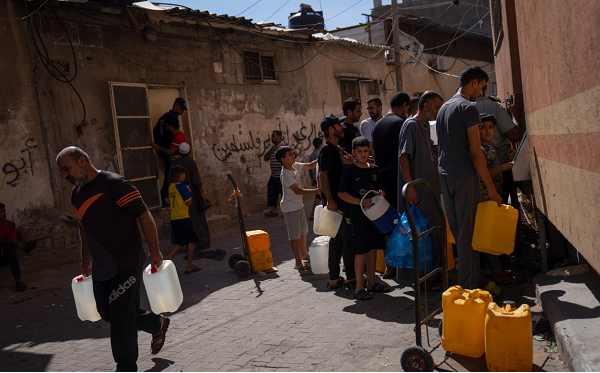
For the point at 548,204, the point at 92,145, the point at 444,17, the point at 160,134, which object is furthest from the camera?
the point at 444,17

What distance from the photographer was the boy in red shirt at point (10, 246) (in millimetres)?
7258

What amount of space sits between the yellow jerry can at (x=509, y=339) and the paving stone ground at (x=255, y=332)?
0.67 ft

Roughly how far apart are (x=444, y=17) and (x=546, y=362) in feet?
112

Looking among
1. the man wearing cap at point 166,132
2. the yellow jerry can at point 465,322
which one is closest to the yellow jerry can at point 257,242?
the man wearing cap at point 166,132

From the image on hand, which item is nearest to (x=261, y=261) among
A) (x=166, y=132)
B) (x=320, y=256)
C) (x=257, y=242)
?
(x=257, y=242)

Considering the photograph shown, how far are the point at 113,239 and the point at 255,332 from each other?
5.35 feet

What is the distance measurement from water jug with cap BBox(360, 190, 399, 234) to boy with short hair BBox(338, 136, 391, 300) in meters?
0.16

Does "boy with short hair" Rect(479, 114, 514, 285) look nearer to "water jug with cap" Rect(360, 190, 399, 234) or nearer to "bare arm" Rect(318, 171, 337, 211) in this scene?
"water jug with cap" Rect(360, 190, 399, 234)

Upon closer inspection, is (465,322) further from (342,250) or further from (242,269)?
(242,269)

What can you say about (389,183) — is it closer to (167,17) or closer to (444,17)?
(167,17)

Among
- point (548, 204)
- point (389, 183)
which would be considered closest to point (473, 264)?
point (548, 204)

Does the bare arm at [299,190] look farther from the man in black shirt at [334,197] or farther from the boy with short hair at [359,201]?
the boy with short hair at [359,201]

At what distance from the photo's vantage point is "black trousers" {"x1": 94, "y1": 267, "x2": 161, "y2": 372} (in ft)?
12.8

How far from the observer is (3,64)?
806 cm
